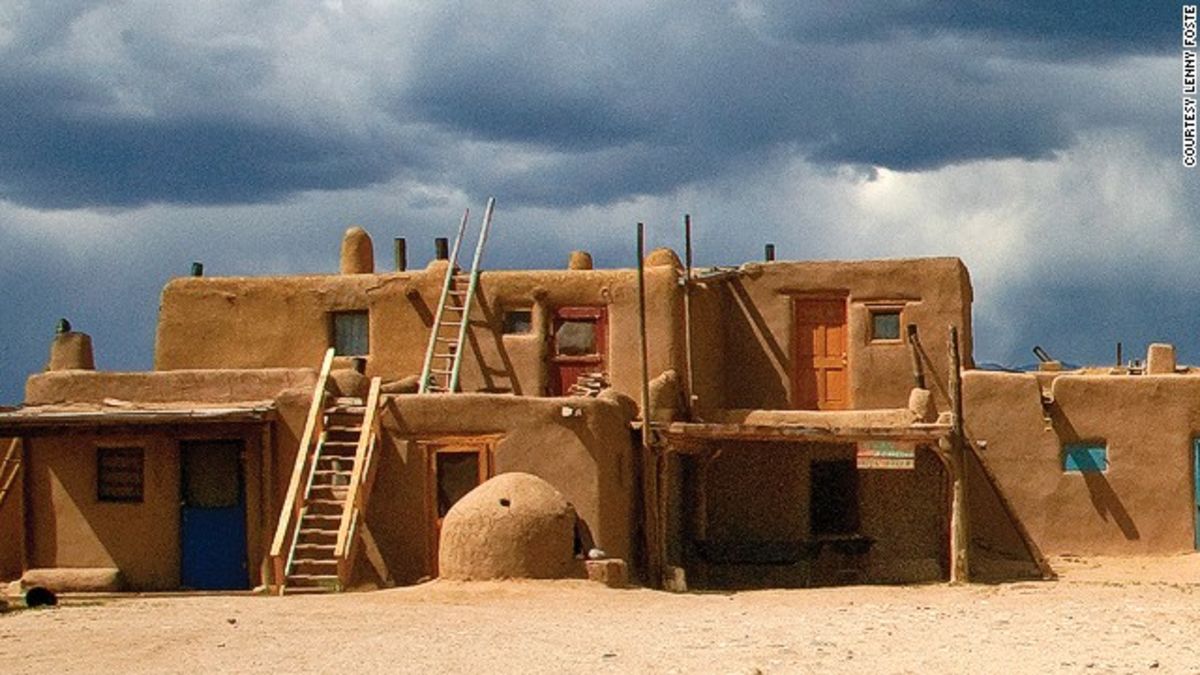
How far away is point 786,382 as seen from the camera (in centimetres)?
3388

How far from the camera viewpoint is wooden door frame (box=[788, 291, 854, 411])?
33469mm

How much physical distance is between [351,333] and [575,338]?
4.13 m

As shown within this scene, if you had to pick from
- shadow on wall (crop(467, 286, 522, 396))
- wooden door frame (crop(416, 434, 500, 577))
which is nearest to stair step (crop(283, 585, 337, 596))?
wooden door frame (crop(416, 434, 500, 577))

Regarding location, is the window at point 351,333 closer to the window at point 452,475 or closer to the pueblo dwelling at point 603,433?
the pueblo dwelling at point 603,433

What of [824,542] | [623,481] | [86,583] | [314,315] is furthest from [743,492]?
[86,583]

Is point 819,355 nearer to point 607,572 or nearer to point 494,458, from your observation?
point 494,458

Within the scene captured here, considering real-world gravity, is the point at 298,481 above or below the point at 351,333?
below

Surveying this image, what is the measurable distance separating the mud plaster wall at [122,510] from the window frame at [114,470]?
0.21 feet

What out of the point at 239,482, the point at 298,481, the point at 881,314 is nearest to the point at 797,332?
the point at 881,314

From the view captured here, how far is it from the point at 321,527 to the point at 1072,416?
13.4 meters

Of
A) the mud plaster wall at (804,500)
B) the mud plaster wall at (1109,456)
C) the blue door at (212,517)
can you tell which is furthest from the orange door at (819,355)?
the blue door at (212,517)

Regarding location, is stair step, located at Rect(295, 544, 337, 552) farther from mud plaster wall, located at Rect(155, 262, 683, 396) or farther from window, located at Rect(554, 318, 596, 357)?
window, located at Rect(554, 318, 596, 357)

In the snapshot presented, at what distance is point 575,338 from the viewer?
3241 cm

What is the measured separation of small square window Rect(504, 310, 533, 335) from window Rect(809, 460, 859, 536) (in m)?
5.60
